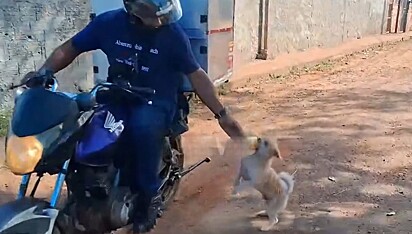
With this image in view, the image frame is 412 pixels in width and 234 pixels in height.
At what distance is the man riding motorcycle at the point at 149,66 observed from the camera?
10.9ft

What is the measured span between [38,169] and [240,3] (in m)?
8.23

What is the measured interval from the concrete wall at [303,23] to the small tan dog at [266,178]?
21.5ft

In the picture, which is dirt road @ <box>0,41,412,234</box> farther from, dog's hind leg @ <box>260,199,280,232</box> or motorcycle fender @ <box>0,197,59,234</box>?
motorcycle fender @ <box>0,197,59,234</box>

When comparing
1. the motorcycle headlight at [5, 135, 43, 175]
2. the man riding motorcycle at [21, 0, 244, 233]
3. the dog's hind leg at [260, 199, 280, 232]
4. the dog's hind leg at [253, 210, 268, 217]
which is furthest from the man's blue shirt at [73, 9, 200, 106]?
the dog's hind leg at [253, 210, 268, 217]

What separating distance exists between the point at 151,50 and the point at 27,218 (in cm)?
125

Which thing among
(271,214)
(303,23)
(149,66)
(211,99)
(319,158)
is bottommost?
(319,158)

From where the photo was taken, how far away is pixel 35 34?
701cm

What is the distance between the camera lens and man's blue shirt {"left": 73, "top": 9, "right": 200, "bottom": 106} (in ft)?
11.3

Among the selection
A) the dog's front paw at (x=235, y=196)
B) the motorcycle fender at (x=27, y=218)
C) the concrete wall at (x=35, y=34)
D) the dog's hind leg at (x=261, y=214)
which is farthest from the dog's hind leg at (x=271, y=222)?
the concrete wall at (x=35, y=34)

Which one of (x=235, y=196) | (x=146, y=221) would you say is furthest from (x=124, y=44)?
(x=235, y=196)

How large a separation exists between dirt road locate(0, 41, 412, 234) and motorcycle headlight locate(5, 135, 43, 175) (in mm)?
1796

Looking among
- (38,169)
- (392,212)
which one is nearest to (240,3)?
(392,212)

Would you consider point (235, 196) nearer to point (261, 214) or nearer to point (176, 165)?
point (261, 214)

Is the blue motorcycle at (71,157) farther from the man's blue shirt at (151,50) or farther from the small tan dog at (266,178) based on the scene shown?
the small tan dog at (266,178)
